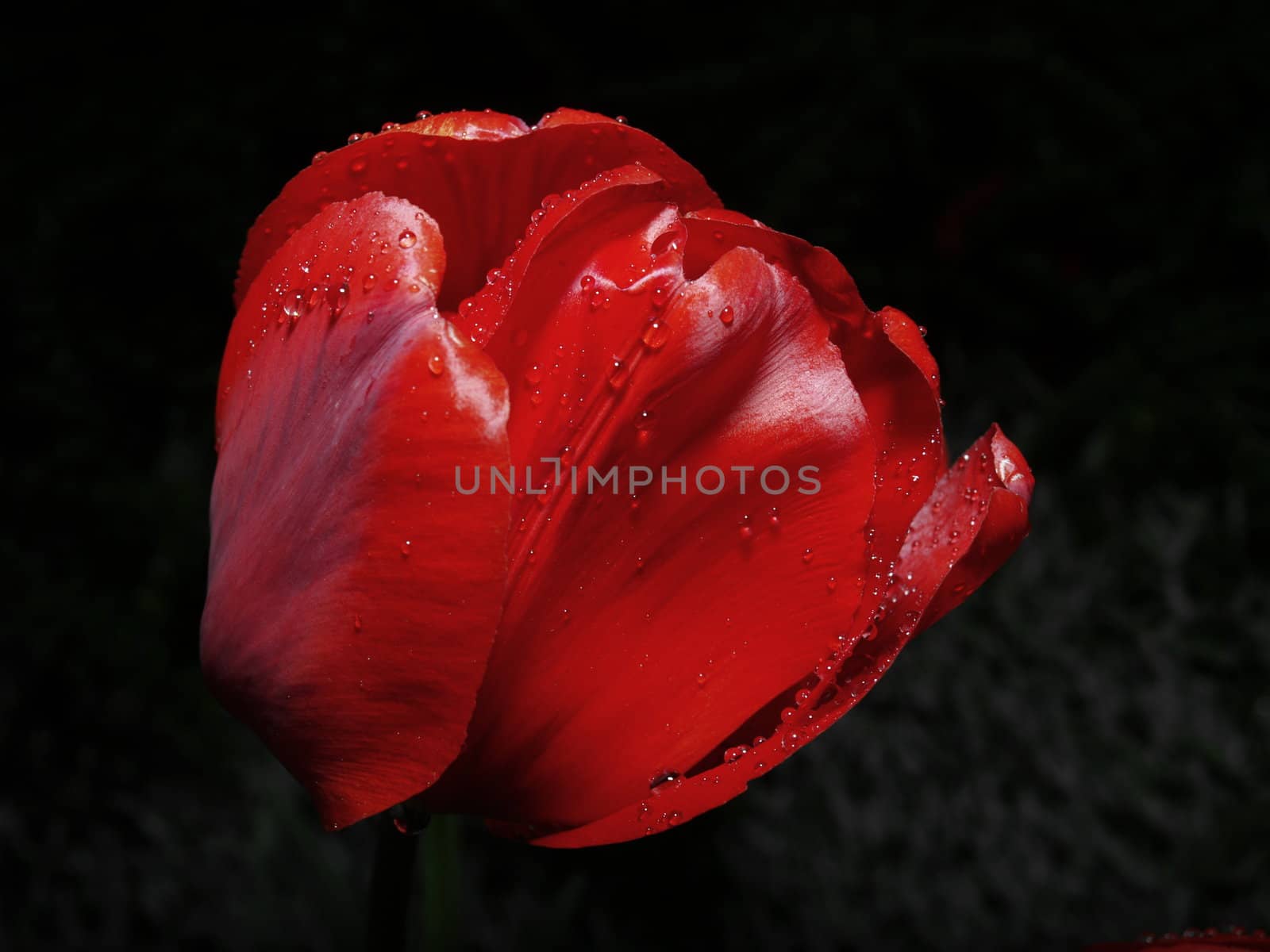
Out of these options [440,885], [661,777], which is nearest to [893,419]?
[661,777]

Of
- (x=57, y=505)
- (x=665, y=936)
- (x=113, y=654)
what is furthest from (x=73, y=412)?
(x=665, y=936)

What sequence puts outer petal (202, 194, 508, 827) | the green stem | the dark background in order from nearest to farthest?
outer petal (202, 194, 508, 827) → the green stem → the dark background

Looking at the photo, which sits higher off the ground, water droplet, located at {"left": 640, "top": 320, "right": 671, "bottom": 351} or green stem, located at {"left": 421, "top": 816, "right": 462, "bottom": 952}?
water droplet, located at {"left": 640, "top": 320, "right": 671, "bottom": 351}

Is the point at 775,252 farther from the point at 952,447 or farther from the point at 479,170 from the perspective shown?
the point at 952,447

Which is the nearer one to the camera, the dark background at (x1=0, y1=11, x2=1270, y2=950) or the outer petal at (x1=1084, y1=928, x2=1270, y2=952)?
the outer petal at (x1=1084, y1=928, x2=1270, y2=952)

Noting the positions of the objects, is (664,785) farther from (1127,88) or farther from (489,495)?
(1127,88)

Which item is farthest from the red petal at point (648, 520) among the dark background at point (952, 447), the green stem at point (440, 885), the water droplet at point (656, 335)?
the dark background at point (952, 447)

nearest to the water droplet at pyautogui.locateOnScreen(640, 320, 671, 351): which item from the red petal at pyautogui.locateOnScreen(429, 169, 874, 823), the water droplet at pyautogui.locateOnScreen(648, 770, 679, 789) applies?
the red petal at pyautogui.locateOnScreen(429, 169, 874, 823)

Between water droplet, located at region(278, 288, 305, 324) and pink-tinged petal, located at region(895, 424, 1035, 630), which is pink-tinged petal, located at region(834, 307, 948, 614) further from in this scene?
water droplet, located at region(278, 288, 305, 324)
